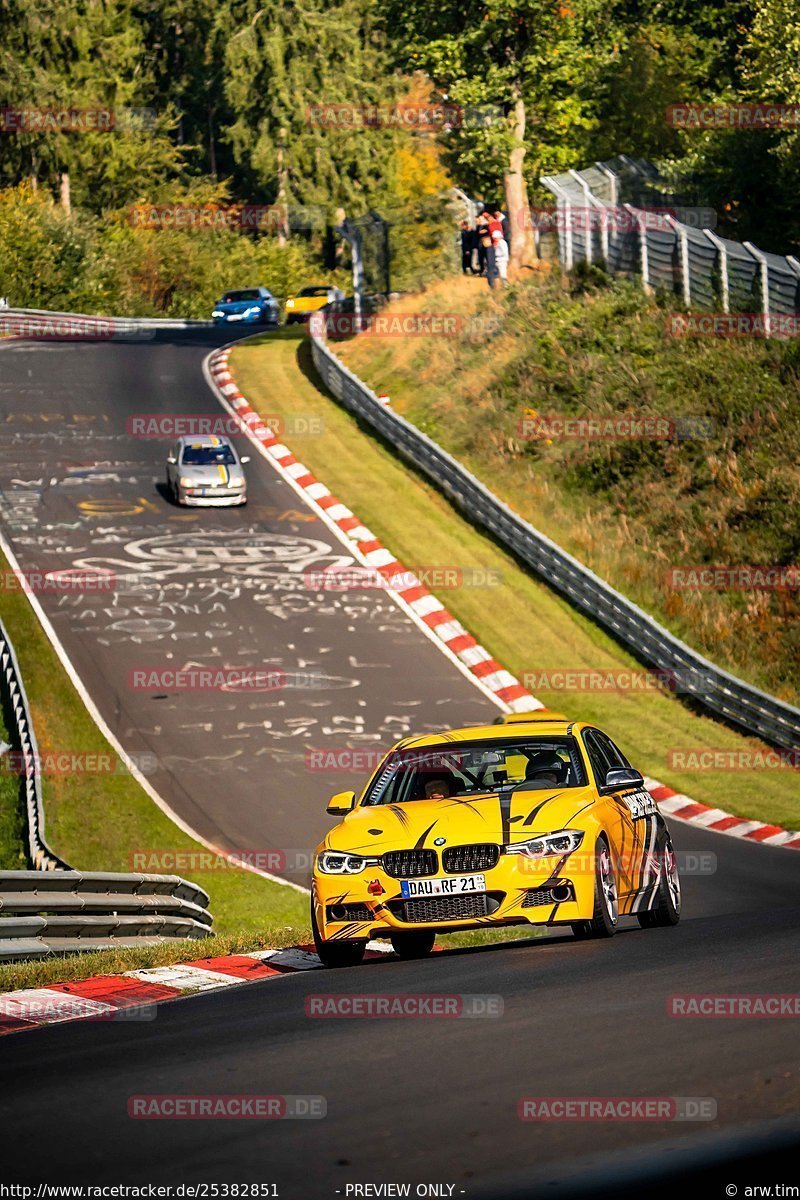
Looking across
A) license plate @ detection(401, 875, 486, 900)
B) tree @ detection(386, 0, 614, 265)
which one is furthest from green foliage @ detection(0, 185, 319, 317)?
license plate @ detection(401, 875, 486, 900)

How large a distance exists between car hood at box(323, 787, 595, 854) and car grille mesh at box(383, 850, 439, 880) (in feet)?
0.14

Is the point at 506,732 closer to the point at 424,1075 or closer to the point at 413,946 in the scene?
the point at 413,946

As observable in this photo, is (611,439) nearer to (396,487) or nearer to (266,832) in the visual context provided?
(396,487)

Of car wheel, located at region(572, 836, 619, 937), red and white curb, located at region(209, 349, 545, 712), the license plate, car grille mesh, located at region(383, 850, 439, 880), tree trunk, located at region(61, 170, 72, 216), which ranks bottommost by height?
tree trunk, located at region(61, 170, 72, 216)

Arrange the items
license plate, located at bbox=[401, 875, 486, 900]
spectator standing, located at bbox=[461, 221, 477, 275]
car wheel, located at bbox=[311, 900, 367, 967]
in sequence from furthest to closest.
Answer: spectator standing, located at bbox=[461, 221, 477, 275] → car wheel, located at bbox=[311, 900, 367, 967] → license plate, located at bbox=[401, 875, 486, 900]

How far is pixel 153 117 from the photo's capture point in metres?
92.5

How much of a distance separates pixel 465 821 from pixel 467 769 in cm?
121

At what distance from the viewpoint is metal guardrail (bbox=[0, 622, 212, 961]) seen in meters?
12.2

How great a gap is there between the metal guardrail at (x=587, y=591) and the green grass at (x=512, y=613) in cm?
24

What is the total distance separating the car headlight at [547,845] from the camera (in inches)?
408

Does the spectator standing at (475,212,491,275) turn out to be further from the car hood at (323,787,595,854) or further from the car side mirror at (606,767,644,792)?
the car hood at (323,787,595,854)

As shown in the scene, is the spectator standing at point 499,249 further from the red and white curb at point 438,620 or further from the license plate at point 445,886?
the license plate at point 445,886

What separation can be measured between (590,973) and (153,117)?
8927 centimetres

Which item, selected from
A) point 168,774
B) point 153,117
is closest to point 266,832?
point 168,774
